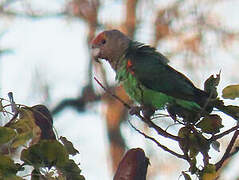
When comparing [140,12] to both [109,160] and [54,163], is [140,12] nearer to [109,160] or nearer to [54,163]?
[109,160]

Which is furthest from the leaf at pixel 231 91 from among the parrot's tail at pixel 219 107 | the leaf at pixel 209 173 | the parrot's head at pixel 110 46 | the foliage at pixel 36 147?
the parrot's head at pixel 110 46

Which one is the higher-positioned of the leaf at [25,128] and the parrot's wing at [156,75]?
the leaf at [25,128]

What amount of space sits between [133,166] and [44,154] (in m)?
0.28

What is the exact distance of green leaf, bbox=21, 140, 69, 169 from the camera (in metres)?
1.53

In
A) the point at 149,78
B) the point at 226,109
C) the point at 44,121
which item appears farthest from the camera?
the point at 149,78

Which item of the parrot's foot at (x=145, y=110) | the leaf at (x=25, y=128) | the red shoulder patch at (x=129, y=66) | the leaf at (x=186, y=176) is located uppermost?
the leaf at (x=25, y=128)

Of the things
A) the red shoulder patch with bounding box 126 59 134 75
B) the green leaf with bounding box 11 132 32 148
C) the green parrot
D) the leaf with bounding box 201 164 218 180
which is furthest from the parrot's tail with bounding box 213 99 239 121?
the red shoulder patch with bounding box 126 59 134 75

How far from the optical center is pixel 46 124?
1711 millimetres

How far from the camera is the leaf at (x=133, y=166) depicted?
1680mm

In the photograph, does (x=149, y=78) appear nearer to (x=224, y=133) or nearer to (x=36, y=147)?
(x=224, y=133)

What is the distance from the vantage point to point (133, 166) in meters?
1.70

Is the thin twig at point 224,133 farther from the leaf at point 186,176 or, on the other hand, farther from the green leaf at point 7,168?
the green leaf at point 7,168

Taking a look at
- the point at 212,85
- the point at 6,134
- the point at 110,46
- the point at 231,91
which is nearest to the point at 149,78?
the point at 110,46

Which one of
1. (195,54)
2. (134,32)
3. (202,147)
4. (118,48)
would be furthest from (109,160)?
(202,147)
